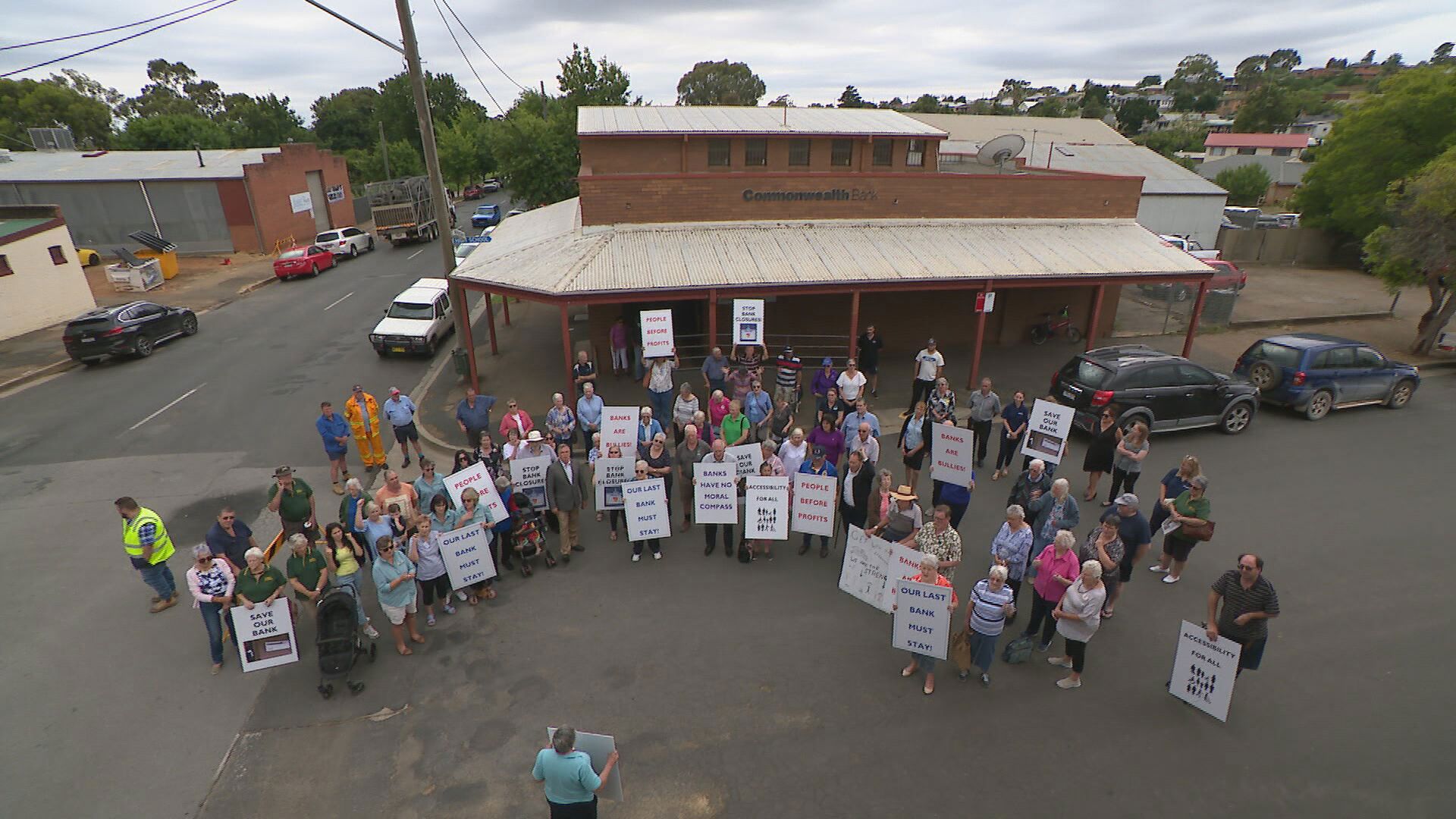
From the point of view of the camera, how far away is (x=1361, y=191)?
2908cm

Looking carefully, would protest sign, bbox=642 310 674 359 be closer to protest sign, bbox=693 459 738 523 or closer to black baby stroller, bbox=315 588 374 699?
protest sign, bbox=693 459 738 523

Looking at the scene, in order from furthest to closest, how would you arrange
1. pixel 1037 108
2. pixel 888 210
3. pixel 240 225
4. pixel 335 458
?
1. pixel 1037 108
2. pixel 240 225
3. pixel 888 210
4. pixel 335 458

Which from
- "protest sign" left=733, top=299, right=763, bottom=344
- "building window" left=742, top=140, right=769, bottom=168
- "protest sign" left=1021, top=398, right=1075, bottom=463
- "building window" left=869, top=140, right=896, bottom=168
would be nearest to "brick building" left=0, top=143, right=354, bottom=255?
"building window" left=742, top=140, right=769, bottom=168

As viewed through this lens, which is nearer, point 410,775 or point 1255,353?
point 410,775

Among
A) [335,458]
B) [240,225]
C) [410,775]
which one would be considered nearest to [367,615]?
[410,775]

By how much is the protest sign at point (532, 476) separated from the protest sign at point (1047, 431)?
7536 mm

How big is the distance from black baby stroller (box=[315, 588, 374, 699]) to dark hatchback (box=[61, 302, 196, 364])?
17.5 m

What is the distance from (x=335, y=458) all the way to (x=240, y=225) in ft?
109

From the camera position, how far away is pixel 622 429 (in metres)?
10.8

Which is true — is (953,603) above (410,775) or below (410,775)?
above

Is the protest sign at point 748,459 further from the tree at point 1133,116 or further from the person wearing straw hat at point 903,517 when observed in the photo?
the tree at point 1133,116

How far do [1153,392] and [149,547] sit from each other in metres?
15.7

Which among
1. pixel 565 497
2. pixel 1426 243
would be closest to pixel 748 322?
pixel 565 497

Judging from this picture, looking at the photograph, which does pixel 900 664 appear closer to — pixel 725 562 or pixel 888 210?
pixel 725 562
